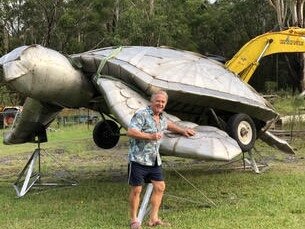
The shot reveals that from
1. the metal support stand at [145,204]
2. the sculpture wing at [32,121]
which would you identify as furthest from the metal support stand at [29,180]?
the metal support stand at [145,204]

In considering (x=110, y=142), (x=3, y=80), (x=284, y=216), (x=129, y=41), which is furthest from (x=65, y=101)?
(x=129, y=41)

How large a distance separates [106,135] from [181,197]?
3675 mm

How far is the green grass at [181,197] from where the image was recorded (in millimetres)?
7746

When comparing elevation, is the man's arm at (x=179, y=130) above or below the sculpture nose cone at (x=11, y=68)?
below

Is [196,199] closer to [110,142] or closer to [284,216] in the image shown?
[284,216]

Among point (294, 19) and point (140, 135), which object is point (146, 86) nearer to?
point (140, 135)

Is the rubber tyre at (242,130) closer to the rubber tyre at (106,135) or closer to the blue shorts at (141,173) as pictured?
the blue shorts at (141,173)

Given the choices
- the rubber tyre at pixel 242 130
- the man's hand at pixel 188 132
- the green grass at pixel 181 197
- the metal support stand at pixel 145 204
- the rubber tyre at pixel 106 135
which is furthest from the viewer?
the rubber tyre at pixel 106 135

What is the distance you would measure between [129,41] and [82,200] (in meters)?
33.2

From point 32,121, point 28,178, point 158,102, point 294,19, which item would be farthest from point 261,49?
point 294,19

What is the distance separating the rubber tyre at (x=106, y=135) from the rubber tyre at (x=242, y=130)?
364cm

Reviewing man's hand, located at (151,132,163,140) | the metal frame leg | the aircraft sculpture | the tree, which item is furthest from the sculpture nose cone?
the tree

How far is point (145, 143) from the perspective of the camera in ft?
23.7

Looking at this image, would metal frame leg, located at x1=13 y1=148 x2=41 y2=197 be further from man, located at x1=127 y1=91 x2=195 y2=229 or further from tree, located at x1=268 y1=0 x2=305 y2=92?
tree, located at x1=268 y1=0 x2=305 y2=92
